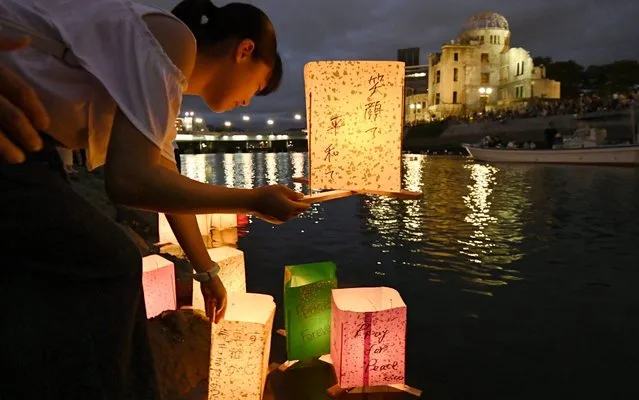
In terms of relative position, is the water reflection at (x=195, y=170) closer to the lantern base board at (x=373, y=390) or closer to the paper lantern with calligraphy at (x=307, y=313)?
the paper lantern with calligraphy at (x=307, y=313)

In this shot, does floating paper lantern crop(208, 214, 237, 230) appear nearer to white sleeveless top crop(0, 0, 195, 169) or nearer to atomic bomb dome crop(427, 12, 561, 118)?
white sleeveless top crop(0, 0, 195, 169)

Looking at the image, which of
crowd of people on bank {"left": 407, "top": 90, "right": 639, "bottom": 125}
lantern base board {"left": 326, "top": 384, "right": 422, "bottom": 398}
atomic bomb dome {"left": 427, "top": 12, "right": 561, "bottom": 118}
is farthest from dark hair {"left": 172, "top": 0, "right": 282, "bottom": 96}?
atomic bomb dome {"left": 427, "top": 12, "right": 561, "bottom": 118}

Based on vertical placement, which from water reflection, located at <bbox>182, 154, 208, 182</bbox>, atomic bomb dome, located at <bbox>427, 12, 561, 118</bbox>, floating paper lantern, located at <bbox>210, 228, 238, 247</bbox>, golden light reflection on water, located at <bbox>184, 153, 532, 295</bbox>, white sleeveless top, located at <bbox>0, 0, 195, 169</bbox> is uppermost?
atomic bomb dome, located at <bbox>427, 12, 561, 118</bbox>

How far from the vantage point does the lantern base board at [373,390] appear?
283cm

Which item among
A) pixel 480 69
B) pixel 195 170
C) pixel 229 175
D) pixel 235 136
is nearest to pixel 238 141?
pixel 235 136

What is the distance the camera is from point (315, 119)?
317cm

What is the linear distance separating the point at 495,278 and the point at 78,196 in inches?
195

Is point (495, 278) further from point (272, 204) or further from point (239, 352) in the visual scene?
point (272, 204)

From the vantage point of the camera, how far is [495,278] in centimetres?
523

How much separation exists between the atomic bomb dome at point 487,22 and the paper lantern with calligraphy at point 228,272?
61525 millimetres

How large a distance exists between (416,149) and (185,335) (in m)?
47.5

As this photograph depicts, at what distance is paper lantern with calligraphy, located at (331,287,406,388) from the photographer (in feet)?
9.01

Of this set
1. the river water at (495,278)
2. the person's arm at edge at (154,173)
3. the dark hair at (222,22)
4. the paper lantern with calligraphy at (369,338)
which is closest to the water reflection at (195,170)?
the river water at (495,278)

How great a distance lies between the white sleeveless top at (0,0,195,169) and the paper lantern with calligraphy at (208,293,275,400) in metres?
1.67
